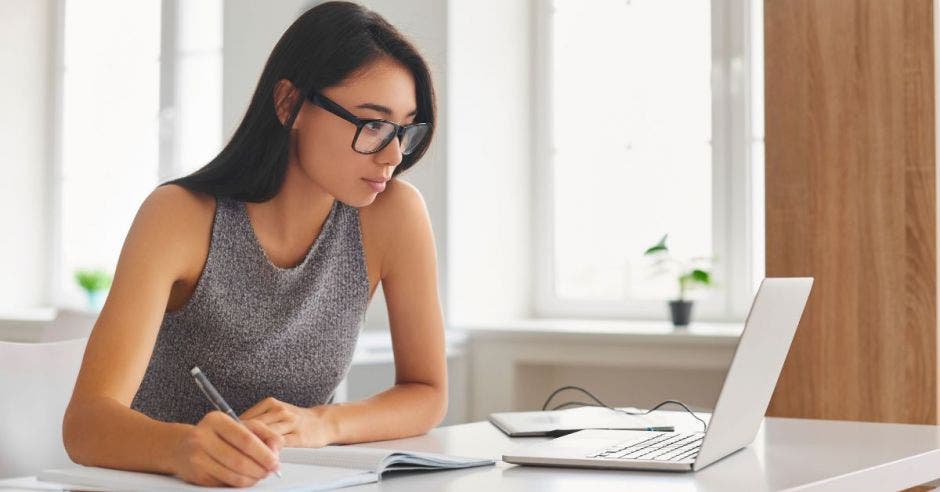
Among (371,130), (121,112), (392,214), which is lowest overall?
(392,214)

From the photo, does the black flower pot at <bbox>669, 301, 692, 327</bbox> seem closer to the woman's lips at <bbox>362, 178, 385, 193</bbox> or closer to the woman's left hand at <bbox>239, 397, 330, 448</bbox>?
the woman's lips at <bbox>362, 178, 385, 193</bbox>

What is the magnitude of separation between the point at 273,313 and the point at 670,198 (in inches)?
85.2

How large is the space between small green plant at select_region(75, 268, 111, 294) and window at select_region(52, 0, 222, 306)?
0.23 meters

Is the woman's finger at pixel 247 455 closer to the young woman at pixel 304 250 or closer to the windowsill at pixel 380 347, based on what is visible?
the young woman at pixel 304 250

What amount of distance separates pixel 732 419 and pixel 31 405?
1.08 m

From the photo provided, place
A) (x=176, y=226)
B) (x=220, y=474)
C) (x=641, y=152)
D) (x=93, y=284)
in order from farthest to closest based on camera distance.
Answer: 1. (x=93, y=284)
2. (x=641, y=152)
3. (x=176, y=226)
4. (x=220, y=474)

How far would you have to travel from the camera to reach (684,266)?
3.72 meters

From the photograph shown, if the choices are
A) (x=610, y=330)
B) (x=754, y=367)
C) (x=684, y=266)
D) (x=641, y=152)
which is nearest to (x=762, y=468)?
(x=754, y=367)

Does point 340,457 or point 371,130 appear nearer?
point 340,457

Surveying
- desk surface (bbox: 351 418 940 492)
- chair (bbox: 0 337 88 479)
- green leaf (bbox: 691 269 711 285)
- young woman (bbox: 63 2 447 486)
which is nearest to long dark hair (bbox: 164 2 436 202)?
young woman (bbox: 63 2 447 486)

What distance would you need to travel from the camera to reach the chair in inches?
71.6

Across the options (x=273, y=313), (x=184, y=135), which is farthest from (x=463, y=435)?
(x=184, y=135)

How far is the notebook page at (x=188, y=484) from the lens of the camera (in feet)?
3.94

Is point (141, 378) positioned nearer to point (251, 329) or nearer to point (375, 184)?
point (251, 329)
